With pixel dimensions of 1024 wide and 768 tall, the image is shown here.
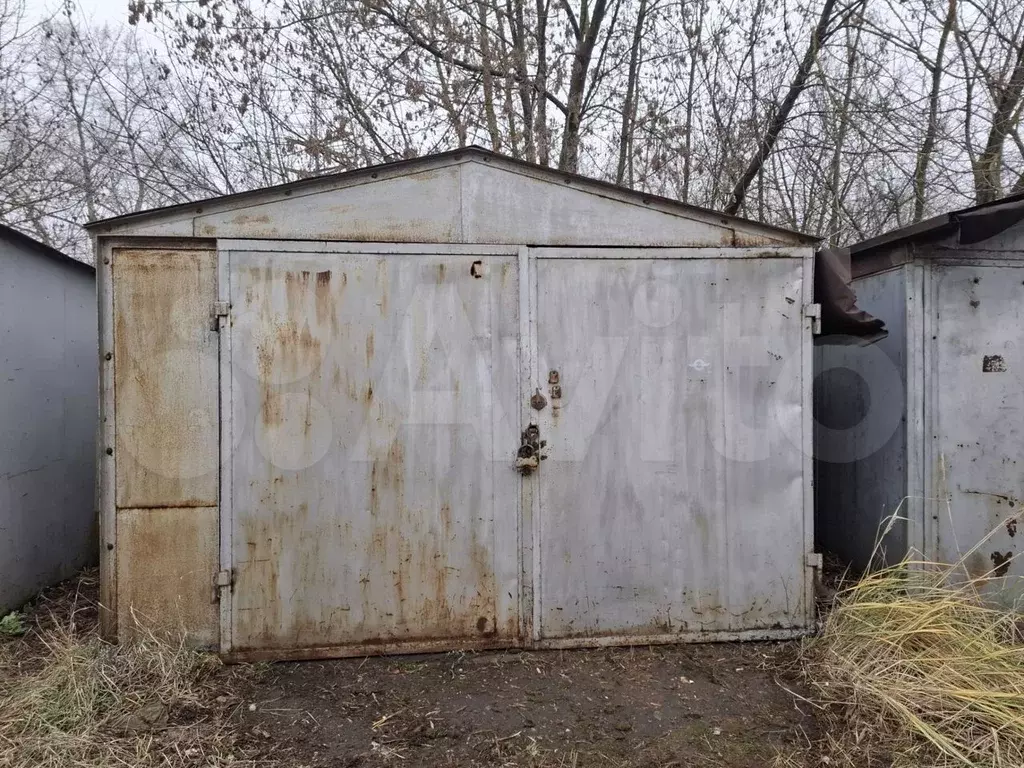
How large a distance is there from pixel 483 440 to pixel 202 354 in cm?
144

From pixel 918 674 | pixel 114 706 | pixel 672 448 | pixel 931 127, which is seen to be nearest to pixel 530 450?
pixel 672 448

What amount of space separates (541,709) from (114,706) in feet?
6.08

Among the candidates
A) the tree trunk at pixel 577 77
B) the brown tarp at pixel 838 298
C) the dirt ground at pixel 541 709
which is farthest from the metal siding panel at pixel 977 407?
the tree trunk at pixel 577 77

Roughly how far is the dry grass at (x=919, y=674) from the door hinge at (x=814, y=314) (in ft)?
4.37

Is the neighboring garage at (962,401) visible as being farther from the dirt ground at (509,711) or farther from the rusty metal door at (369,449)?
the rusty metal door at (369,449)

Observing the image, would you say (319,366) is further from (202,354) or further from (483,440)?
(483,440)

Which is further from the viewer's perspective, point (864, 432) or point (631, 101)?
point (631, 101)

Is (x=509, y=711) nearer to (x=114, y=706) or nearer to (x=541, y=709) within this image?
(x=541, y=709)

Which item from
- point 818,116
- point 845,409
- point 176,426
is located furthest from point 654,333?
point 818,116

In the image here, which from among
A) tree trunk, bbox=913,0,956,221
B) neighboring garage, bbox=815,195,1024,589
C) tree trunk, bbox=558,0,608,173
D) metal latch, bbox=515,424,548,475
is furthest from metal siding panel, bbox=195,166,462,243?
tree trunk, bbox=913,0,956,221

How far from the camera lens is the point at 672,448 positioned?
10.2 feet

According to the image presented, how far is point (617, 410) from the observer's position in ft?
10.2

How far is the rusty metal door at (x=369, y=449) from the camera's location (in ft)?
9.55

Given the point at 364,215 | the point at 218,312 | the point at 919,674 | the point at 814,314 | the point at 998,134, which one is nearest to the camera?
the point at 919,674
